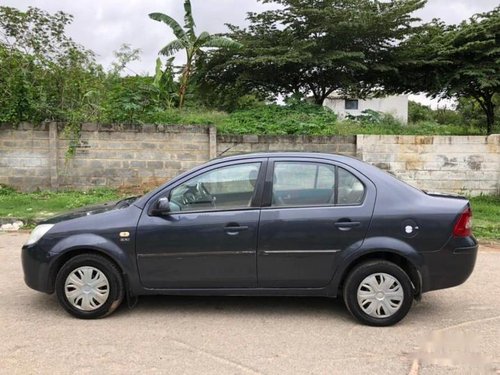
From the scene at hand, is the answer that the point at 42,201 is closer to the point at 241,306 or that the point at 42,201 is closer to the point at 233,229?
the point at 241,306

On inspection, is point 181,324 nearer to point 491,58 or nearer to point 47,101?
point 47,101

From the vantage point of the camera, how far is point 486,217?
986 centimetres

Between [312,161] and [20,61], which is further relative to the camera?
[20,61]

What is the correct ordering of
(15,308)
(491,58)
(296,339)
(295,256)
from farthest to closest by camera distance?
(491,58), (15,308), (295,256), (296,339)

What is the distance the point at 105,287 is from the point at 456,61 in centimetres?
1220

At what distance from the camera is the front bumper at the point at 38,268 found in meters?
4.58

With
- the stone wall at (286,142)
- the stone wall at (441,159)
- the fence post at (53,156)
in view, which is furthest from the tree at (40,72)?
the stone wall at (441,159)

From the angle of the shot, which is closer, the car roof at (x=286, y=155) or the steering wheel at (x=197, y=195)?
the steering wheel at (x=197, y=195)

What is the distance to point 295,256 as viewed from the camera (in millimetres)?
4480

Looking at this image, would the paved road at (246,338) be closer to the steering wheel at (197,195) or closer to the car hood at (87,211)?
the car hood at (87,211)

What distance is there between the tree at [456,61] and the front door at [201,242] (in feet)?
34.2

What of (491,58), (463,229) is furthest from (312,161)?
(491,58)

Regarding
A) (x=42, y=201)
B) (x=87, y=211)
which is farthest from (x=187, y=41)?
(x=87, y=211)

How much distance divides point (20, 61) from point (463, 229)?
11.3 m
